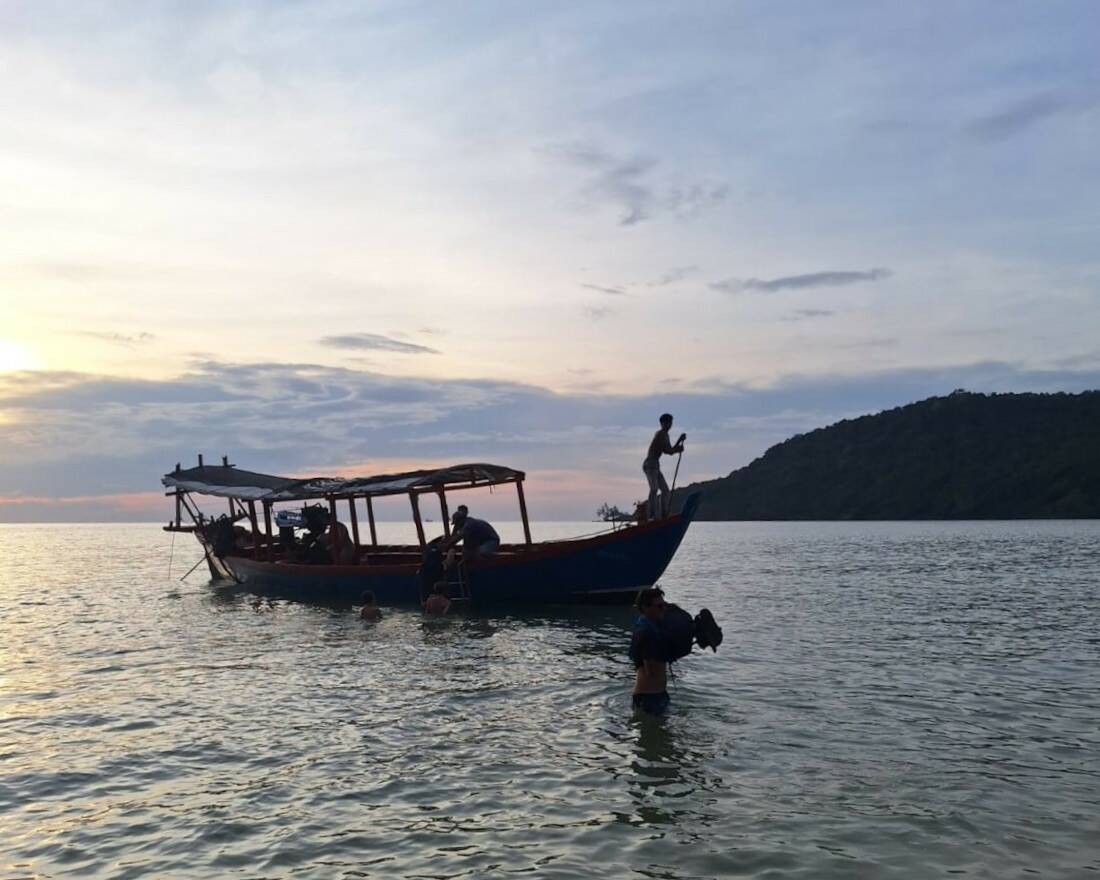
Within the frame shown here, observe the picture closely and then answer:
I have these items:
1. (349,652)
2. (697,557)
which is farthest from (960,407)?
(349,652)

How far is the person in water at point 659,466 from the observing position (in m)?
22.2

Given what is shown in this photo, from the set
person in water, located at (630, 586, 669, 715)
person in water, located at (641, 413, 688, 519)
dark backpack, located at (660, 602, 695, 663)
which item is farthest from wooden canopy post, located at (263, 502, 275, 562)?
dark backpack, located at (660, 602, 695, 663)

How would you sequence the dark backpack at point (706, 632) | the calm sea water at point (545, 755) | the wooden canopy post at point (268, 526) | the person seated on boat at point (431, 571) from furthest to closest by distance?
the wooden canopy post at point (268, 526), the person seated on boat at point (431, 571), the dark backpack at point (706, 632), the calm sea water at point (545, 755)

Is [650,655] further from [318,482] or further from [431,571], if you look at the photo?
[318,482]

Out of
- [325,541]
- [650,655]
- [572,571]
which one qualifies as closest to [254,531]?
[325,541]

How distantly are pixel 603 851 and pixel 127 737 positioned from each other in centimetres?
753

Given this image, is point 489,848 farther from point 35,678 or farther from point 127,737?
point 35,678

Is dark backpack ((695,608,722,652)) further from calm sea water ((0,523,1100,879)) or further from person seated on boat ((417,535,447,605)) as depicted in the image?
person seated on boat ((417,535,447,605))

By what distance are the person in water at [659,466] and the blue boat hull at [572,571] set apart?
637 mm

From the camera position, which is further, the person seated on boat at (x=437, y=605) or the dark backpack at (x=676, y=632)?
the person seated on boat at (x=437, y=605)

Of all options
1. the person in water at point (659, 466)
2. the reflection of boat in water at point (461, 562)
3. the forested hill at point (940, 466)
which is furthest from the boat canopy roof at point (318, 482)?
the forested hill at point (940, 466)

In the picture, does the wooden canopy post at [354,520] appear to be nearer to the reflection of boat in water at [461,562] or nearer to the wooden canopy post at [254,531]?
the reflection of boat in water at [461,562]

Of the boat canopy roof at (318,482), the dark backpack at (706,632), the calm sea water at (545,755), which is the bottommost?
the calm sea water at (545,755)

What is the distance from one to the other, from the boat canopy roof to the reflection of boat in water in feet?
0.14
